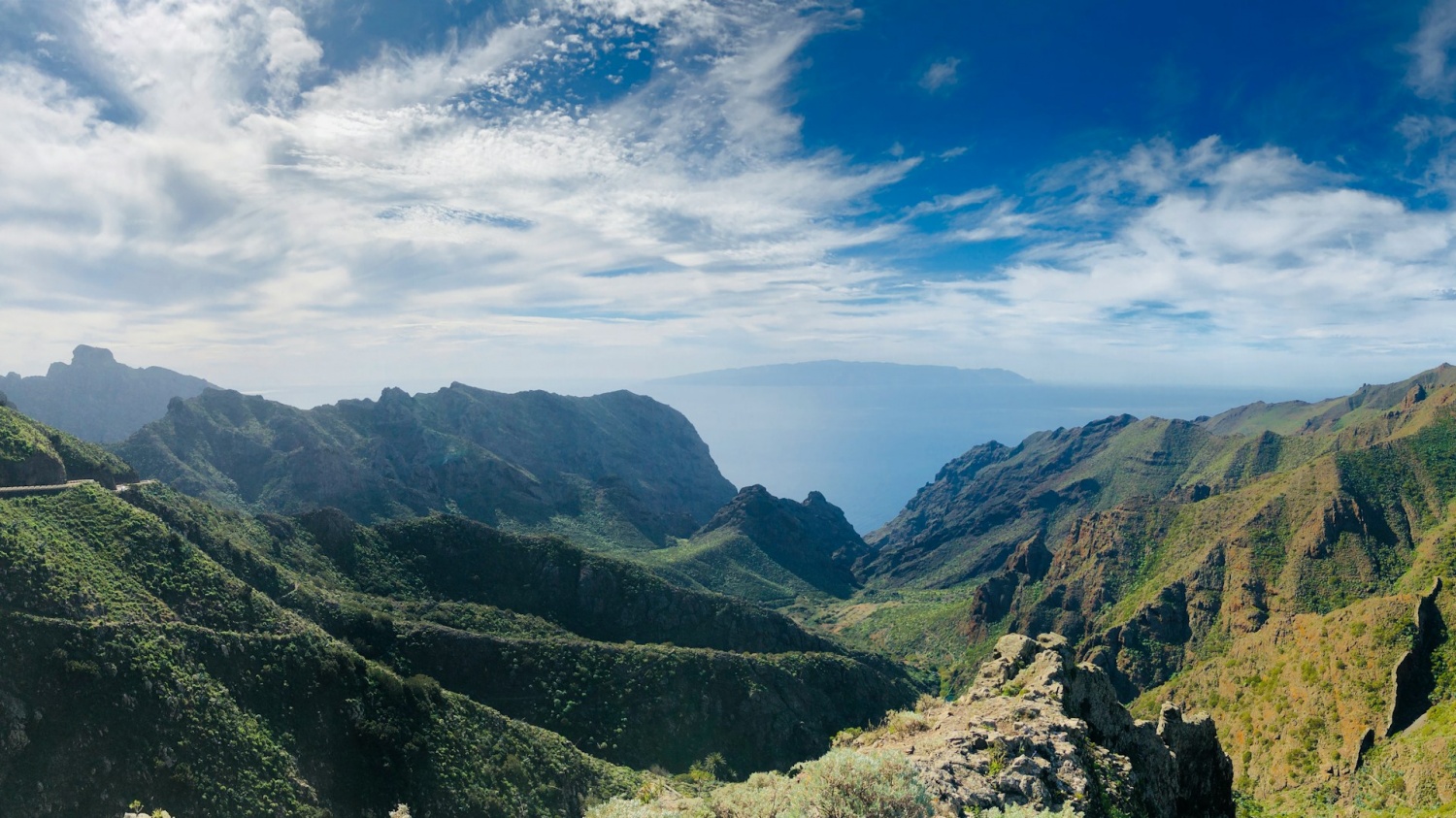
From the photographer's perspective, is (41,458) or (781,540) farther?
(781,540)

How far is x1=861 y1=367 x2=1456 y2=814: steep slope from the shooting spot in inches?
1577

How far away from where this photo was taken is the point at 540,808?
4138cm

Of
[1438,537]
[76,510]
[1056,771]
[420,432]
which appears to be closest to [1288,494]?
[1438,537]

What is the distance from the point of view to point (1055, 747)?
16891 mm

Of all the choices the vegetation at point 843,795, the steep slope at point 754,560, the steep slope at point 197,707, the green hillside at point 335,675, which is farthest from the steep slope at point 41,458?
the steep slope at point 754,560

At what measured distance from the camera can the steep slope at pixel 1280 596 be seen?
→ 1577 inches

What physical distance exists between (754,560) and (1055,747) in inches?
6193

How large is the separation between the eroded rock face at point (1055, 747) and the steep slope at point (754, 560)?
4406 inches

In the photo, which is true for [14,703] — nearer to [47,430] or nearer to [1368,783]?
[47,430]

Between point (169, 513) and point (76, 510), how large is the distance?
9.12 m

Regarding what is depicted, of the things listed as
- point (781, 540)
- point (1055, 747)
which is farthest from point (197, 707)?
point (781, 540)

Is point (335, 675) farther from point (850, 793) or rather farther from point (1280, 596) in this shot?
point (1280, 596)

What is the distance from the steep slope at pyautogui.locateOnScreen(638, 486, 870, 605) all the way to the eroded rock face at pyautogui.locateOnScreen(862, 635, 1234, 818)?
111909 mm

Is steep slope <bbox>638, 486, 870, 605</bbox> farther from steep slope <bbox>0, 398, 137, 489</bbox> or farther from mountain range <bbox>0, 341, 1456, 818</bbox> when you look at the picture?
steep slope <bbox>0, 398, 137, 489</bbox>
